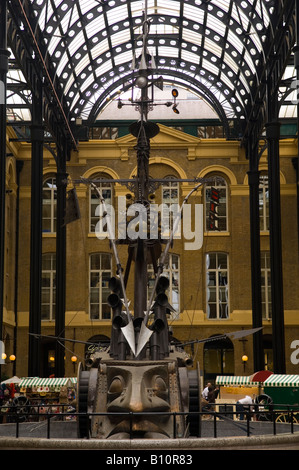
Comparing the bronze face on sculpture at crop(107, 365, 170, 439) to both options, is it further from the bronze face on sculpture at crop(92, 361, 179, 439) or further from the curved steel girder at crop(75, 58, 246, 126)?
the curved steel girder at crop(75, 58, 246, 126)

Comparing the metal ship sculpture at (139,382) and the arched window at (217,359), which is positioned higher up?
the metal ship sculpture at (139,382)

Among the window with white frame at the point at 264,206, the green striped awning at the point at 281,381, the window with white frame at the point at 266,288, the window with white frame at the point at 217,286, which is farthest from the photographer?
the window with white frame at the point at 264,206

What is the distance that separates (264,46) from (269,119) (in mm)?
3215

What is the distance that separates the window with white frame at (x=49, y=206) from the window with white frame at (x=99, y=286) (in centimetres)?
330

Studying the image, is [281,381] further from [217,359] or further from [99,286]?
[99,286]

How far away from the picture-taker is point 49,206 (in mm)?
50594

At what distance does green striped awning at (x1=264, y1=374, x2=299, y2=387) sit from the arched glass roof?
13413 millimetres

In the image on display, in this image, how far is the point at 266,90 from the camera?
35406 mm

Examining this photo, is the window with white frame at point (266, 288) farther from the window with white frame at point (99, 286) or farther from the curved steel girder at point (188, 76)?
the window with white frame at point (99, 286)

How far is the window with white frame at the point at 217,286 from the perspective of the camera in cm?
4856

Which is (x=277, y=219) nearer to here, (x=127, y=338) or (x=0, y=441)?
(x=127, y=338)

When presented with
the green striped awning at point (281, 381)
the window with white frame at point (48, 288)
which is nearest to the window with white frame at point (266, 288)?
the window with white frame at point (48, 288)

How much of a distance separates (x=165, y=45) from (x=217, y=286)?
14.9 metres

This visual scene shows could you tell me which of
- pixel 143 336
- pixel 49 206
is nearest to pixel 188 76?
pixel 49 206
